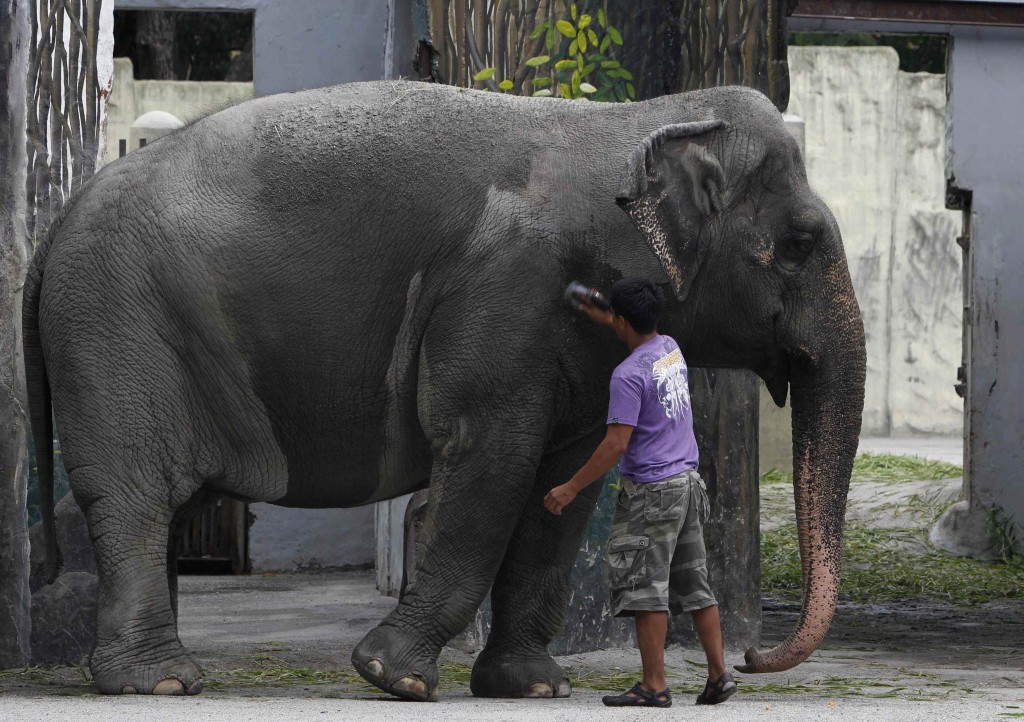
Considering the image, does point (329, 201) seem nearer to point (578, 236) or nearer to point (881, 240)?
point (578, 236)

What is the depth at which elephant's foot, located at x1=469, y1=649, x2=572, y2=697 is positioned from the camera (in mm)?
5582

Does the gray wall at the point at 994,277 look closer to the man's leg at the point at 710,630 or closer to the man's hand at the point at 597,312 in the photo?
the man's leg at the point at 710,630

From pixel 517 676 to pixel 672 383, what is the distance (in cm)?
119

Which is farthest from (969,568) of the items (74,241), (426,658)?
(74,241)

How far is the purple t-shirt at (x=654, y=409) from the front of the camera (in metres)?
5.01

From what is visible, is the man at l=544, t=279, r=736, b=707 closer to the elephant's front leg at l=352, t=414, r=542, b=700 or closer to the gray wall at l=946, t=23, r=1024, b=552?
the elephant's front leg at l=352, t=414, r=542, b=700

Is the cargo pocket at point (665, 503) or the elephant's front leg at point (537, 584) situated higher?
the cargo pocket at point (665, 503)

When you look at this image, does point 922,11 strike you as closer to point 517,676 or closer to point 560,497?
point 517,676

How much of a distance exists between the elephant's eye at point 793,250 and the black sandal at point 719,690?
130cm

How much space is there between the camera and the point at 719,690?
5133 mm

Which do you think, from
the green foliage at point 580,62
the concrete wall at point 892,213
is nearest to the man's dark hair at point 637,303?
the green foliage at point 580,62

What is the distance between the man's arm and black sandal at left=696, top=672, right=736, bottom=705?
0.73 metres

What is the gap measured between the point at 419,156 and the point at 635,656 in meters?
2.58

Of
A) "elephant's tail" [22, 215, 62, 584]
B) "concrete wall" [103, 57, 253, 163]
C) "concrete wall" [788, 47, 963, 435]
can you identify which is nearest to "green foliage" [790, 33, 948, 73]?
"concrete wall" [788, 47, 963, 435]
